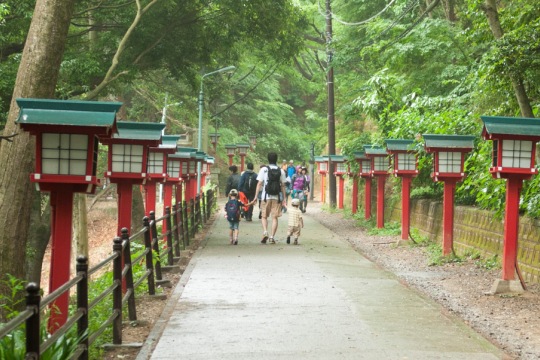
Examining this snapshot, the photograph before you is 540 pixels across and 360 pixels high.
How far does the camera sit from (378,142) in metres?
26.2

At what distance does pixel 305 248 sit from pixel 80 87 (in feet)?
20.1

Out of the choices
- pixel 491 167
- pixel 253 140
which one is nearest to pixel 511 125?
pixel 491 167

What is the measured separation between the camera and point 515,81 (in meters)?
12.8

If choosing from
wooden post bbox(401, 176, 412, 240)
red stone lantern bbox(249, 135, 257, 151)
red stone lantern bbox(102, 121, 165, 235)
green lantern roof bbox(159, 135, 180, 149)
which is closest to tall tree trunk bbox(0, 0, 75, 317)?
red stone lantern bbox(102, 121, 165, 235)

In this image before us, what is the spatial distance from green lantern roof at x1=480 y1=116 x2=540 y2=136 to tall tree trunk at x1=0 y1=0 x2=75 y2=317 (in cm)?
621

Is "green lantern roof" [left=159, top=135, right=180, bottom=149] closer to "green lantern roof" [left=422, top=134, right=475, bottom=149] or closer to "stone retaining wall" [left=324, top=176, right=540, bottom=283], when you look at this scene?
"green lantern roof" [left=422, top=134, right=475, bottom=149]

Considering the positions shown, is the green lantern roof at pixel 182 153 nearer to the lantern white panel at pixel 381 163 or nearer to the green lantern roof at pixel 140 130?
the lantern white panel at pixel 381 163

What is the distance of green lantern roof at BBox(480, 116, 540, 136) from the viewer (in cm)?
1194

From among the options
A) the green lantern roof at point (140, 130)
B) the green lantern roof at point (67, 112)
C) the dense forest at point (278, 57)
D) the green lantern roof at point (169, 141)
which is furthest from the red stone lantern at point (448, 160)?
the green lantern roof at point (67, 112)

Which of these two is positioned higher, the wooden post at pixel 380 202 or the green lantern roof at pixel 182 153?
the green lantern roof at pixel 182 153

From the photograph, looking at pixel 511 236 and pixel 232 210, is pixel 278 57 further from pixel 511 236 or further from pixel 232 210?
pixel 511 236

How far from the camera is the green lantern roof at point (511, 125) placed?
11.9 metres

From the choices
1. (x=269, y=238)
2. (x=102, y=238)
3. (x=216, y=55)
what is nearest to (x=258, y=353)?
(x=269, y=238)

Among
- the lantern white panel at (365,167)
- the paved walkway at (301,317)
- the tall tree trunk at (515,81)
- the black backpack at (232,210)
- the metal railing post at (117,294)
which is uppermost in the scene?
the tall tree trunk at (515,81)
